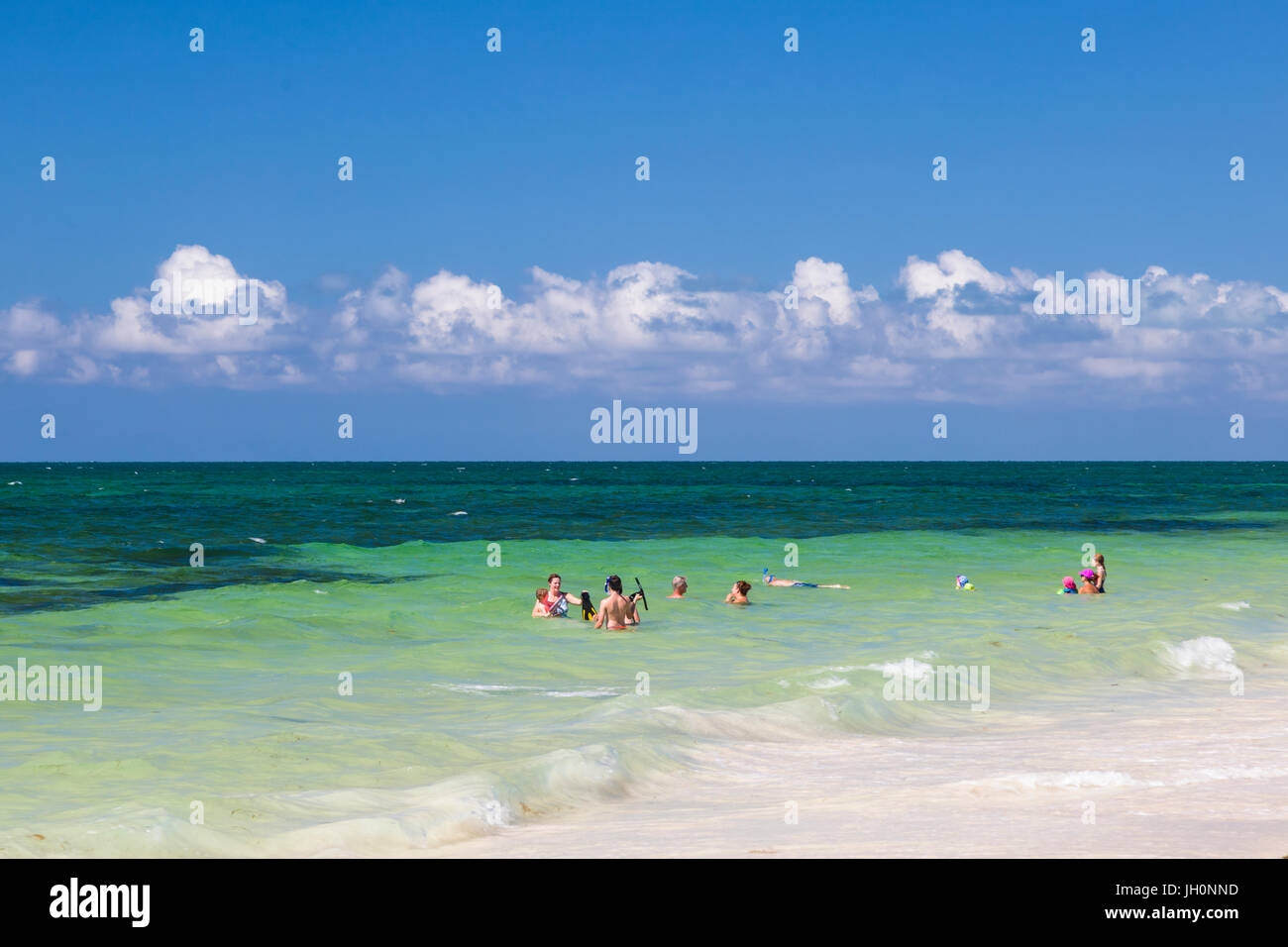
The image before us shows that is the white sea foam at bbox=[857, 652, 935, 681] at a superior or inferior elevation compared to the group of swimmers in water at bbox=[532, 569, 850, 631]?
inferior

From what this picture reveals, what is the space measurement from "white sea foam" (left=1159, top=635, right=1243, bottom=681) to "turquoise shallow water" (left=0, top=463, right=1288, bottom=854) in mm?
53

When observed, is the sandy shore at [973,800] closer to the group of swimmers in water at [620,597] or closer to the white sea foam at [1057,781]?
the white sea foam at [1057,781]

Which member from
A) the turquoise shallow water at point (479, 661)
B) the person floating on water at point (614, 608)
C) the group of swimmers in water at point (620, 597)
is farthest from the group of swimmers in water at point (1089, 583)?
the person floating on water at point (614, 608)

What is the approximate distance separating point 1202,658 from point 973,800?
412 inches

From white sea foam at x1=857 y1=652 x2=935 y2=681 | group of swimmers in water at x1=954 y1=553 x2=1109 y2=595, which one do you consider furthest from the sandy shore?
group of swimmers in water at x1=954 y1=553 x2=1109 y2=595

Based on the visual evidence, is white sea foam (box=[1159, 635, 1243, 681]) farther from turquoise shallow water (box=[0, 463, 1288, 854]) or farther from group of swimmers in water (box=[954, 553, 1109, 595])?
group of swimmers in water (box=[954, 553, 1109, 595])

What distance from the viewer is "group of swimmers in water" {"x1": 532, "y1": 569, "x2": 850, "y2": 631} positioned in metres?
22.2

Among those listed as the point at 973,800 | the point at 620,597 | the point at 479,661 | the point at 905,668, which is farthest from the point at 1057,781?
the point at 620,597

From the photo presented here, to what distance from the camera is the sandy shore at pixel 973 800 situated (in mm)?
8062

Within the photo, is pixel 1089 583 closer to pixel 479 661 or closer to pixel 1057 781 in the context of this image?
pixel 479 661

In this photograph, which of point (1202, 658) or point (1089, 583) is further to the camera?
point (1089, 583)

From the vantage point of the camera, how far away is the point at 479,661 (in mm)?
18625

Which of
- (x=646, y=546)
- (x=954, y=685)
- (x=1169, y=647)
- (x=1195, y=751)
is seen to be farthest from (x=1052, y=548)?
(x=1195, y=751)

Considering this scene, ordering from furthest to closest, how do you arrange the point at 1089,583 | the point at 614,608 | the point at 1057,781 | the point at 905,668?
the point at 1089,583, the point at 614,608, the point at 905,668, the point at 1057,781
